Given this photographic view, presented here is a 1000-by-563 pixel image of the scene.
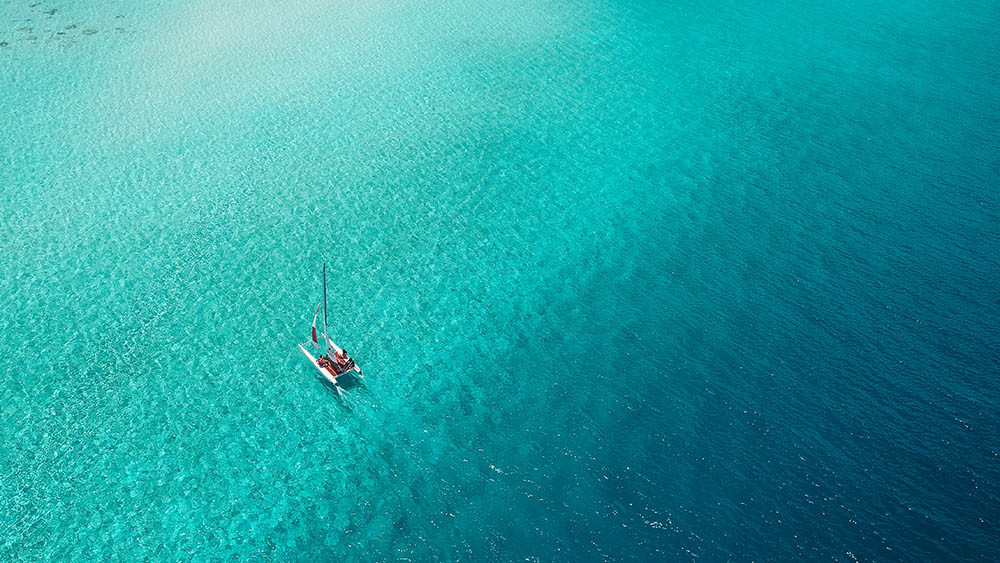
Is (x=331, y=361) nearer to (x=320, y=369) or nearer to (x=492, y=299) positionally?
(x=320, y=369)

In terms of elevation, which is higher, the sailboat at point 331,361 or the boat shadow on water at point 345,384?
the sailboat at point 331,361

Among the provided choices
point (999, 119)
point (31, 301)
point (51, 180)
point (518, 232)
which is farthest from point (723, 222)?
point (51, 180)

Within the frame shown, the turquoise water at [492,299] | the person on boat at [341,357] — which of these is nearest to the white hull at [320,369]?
the turquoise water at [492,299]

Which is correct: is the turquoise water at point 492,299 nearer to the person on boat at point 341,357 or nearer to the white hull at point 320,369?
the white hull at point 320,369

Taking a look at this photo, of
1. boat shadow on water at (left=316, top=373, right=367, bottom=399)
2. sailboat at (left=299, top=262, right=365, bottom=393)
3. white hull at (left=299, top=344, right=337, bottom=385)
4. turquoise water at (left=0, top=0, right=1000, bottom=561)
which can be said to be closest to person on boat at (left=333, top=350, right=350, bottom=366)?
sailboat at (left=299, top=262, right=365, bottom=393)

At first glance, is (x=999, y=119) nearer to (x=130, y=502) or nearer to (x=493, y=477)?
(x=493, y=477)

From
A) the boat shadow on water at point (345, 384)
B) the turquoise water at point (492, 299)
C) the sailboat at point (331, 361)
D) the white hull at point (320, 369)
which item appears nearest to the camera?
the turquoise water at point (492, 299)

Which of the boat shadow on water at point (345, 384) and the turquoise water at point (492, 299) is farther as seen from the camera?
the boat shadow on water at point (345, 384)

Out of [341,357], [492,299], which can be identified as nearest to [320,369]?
[341,357]

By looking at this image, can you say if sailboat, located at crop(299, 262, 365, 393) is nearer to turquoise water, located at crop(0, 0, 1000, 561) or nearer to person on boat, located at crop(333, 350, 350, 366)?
person on boat, located at crop(333, 350, 350, 366)

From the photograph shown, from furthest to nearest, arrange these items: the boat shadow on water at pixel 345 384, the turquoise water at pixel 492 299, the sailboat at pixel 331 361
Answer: the boat shadow on water at pixel 345 384, the sailboat at pixel 331 361, the turquoise water at pixel 492 299
